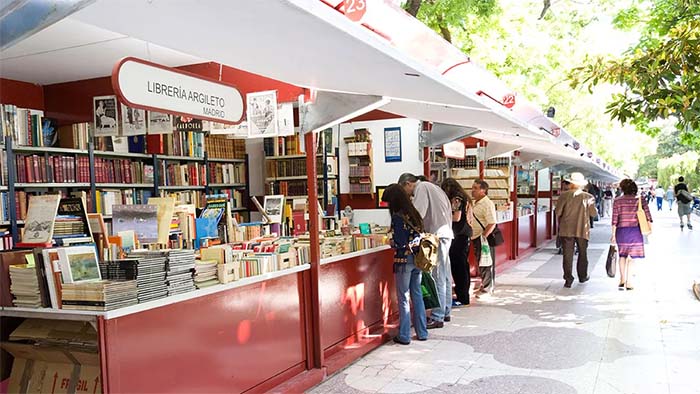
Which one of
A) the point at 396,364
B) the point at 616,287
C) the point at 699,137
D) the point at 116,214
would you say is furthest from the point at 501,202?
the point at 116,214

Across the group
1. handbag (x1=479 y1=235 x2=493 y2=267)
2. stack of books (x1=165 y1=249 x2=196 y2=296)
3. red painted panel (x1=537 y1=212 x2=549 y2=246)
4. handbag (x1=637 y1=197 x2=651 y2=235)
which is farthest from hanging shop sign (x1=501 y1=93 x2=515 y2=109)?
red painted panel (x1=537 y1=212 x2=549 y2=246)

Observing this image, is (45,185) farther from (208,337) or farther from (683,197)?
(683,197)

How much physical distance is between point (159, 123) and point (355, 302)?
2855 mm

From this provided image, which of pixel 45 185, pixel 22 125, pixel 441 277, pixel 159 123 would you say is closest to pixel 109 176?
pixel 45 185

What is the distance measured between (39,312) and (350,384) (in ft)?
7.73

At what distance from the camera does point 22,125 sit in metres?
6.57

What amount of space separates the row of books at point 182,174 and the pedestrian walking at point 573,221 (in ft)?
18.1

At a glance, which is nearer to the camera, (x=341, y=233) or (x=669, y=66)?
(x=669, y=66)

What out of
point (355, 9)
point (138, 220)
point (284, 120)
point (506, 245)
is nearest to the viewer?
point (355, 9)

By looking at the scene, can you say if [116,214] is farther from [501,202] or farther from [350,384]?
[501,202]

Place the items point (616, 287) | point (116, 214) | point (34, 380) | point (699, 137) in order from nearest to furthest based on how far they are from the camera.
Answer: point (34, 380)
point (116, 214)
point (616, 287)
point (699, 137)

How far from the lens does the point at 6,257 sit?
3391mm

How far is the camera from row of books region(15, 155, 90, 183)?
6436mm

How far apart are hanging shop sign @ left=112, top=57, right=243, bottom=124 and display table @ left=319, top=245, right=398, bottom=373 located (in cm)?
188
